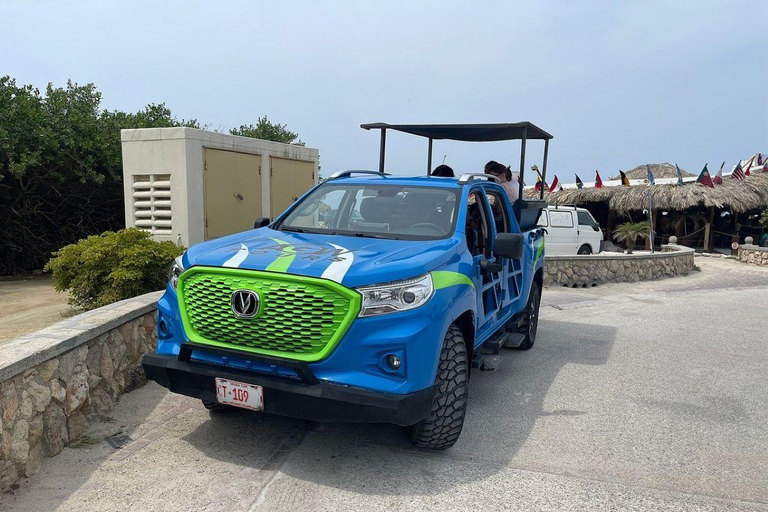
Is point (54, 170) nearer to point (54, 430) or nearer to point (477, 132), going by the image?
point (477, 132)

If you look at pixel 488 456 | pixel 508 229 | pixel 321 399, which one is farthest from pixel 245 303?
pixel 508 229

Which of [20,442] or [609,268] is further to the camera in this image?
[609,268]

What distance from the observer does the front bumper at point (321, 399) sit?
339 centimetres

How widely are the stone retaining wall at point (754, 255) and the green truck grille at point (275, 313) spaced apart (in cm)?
1925

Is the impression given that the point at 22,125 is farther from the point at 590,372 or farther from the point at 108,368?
the point at 590,372

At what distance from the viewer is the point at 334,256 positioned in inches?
147

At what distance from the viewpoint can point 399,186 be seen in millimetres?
5121

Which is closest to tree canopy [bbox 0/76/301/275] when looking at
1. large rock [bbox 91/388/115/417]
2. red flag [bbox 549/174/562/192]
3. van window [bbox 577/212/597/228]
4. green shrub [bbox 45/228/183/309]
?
green shrub [bbox 45/228/183/309]

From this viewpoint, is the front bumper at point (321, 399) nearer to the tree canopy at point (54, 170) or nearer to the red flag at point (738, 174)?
the tree canopy at point (54, 170)

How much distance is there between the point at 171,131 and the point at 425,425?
6.97 m

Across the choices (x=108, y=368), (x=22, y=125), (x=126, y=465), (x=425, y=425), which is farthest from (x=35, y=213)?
(x=425, y=425)

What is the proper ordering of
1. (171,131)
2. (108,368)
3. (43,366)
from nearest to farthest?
(43,366) → (108,368) → (171,131)

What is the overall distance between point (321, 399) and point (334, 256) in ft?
2.85

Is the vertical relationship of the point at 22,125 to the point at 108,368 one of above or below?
above
